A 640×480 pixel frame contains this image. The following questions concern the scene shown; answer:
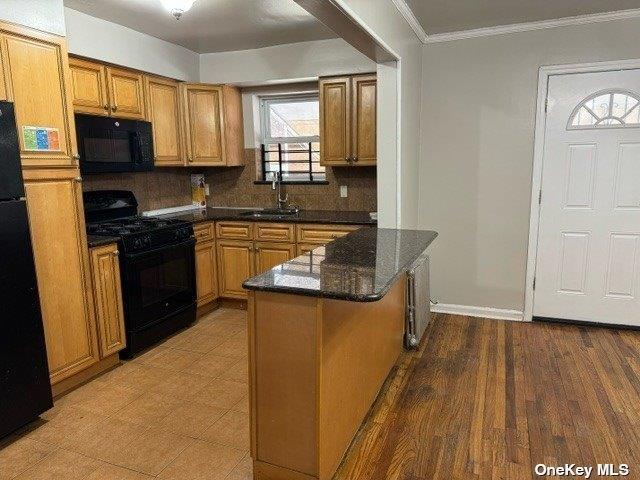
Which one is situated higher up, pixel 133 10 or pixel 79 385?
pixel 133 10

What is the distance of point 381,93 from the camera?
9.92ft

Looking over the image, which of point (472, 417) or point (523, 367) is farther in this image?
point (523, 367)

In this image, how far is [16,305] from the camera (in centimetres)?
214

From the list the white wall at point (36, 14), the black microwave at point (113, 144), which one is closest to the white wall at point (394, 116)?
the white wall at point (36, 14)

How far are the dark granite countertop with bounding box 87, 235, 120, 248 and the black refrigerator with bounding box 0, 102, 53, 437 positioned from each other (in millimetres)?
568

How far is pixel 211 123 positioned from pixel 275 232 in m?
1.29

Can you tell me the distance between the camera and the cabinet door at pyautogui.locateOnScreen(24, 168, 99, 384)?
2.40m

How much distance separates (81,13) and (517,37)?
11.0ft

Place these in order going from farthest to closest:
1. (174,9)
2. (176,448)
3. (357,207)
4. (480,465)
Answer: (357,207) → (174,9) → (176,448) → (480,465)

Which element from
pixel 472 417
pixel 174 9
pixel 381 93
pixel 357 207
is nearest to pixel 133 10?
pixel 174 9

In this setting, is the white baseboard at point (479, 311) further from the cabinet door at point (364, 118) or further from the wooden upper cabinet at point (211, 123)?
the wooden upper cabinet at point (211, 123)

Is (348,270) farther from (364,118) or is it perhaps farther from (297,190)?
(297,190)

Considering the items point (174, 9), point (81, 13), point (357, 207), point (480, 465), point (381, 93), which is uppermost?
point (81, 13)

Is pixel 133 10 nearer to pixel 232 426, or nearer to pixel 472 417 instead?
pixel 232 426
